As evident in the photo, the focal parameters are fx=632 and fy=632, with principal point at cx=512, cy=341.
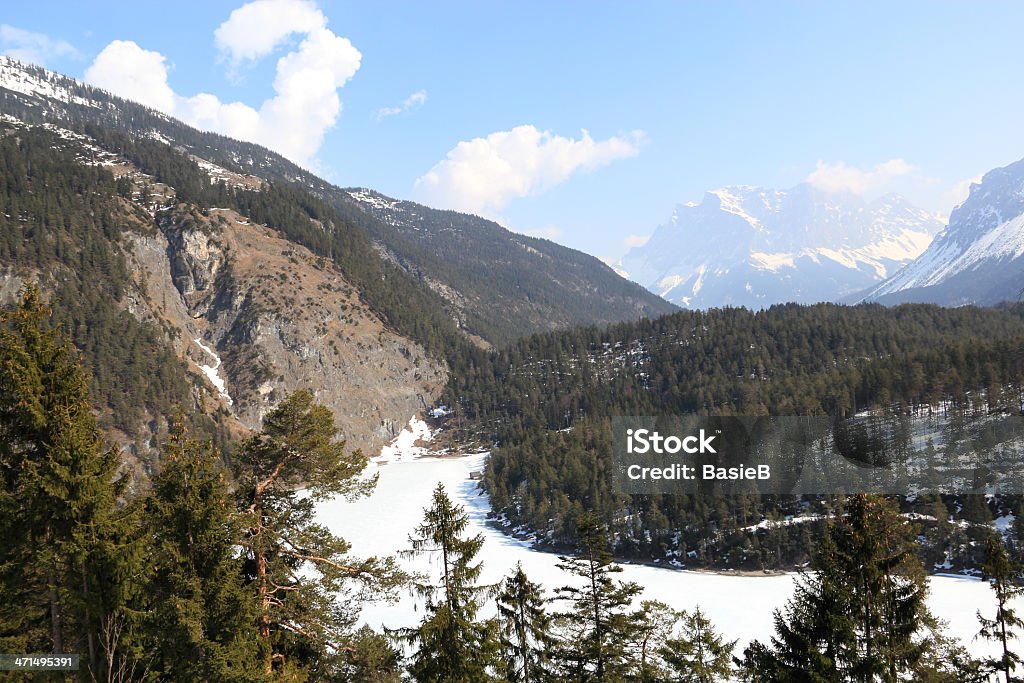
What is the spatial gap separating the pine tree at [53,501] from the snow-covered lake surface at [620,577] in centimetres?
1726

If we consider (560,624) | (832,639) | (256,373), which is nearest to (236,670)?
(560,624)

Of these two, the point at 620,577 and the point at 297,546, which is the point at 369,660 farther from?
the point at 620,577

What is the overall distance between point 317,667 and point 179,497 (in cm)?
610

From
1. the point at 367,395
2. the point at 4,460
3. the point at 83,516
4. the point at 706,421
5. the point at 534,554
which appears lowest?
the point at 534,554

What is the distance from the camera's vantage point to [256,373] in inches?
6658

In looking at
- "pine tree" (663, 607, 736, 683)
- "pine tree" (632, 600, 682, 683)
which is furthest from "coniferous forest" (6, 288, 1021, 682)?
"pine tree" (632, 600, 682, 683)

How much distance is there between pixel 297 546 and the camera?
16359 mm

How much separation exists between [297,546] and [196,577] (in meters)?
2.54

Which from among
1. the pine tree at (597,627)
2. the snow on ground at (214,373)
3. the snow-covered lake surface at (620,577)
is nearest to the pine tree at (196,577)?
the pine tree at (597,627)

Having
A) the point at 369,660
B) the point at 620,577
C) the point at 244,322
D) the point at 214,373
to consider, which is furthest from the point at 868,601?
the point at 244,322

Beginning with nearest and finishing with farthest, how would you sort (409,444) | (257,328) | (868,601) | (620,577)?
(868,601) < (620,577) < (257,328) < (409,444)

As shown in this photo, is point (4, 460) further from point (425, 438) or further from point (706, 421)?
point (425, 438)

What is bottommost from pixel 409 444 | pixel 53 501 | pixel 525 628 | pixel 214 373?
pixel 525 628

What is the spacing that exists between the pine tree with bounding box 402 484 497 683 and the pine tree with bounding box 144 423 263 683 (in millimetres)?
4481
